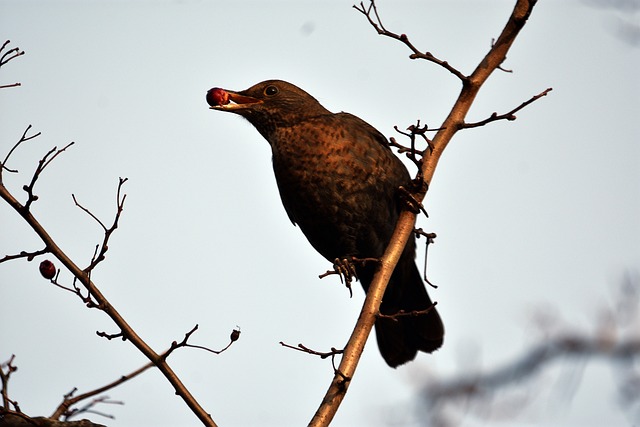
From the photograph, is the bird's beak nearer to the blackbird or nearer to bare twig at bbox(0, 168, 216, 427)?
the blackbird

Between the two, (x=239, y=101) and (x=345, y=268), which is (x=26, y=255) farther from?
(x=239, y=101)

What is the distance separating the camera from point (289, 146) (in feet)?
17.4

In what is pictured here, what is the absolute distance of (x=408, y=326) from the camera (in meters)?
5.77

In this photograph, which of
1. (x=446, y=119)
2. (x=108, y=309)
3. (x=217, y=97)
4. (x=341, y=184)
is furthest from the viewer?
(x=217, y=97)

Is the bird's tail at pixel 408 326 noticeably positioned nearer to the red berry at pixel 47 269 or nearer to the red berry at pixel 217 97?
the red berry at pixel 217 97

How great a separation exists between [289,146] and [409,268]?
1154mm

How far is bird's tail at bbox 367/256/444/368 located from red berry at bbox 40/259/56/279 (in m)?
2.71

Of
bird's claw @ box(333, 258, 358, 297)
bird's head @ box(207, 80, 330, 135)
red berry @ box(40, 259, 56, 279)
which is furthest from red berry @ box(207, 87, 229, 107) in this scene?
red berry @ box(40, 259, 56, 279)

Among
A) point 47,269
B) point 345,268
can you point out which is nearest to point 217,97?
point 345,268

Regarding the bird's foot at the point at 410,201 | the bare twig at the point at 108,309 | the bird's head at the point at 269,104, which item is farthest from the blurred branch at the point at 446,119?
the bird's head at the point at 269,104

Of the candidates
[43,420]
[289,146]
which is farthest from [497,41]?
[43,420]

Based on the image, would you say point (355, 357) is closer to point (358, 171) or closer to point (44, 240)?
point (44, 240)

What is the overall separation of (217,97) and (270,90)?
1.47 feet

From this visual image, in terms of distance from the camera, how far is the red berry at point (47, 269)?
345 centimetres
